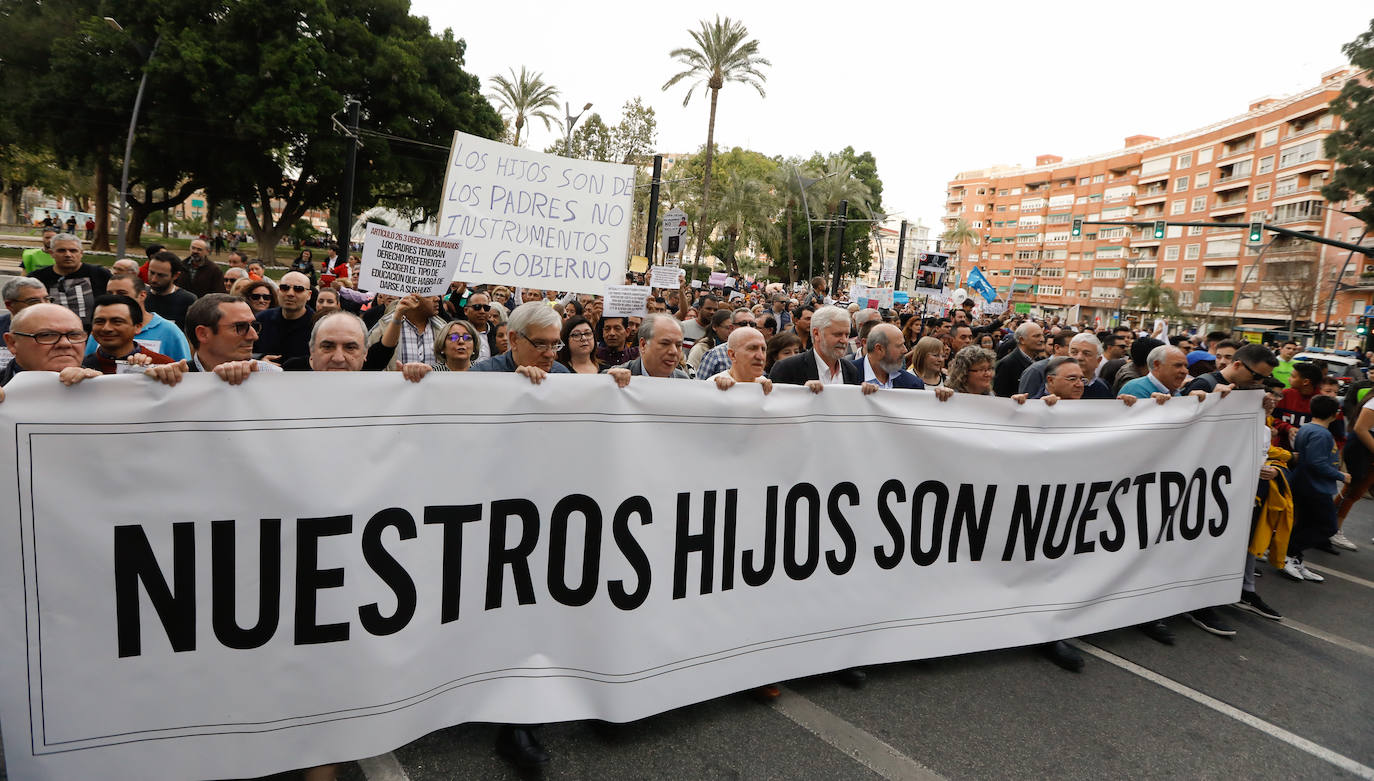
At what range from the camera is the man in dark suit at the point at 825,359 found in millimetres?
4723

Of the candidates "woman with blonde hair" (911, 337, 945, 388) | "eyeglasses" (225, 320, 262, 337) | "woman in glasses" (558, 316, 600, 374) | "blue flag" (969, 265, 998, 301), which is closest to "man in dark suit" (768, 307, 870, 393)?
"woman with blonde hair" (911, 337, 945, 388)

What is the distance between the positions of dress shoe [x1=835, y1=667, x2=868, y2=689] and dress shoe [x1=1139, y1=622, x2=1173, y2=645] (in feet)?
6.51

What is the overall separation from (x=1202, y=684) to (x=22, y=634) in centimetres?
477

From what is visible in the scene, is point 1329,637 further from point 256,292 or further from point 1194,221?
point 1194,221

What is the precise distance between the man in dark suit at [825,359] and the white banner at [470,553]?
1.02m

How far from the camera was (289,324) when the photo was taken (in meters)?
5.41

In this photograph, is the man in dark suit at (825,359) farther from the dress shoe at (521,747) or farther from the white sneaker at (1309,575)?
the white sneaker at (1309,575)

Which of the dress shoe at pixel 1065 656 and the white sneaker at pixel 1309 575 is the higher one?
the dress shoe at pixel 1065 656

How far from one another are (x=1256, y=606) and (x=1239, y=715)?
1781 millimetres

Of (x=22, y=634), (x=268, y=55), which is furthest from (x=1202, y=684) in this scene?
(x=268, y=55)

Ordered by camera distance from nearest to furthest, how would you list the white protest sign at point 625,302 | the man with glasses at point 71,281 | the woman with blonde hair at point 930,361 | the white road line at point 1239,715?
1. the white road line at point 1239,715
2. the woman with blonde hair at point 930,361
3. the man with glasses at point 71,281
4. the white protest sign at point 625,302

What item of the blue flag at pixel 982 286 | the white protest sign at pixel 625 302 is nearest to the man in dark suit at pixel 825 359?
the white protest sign at pixel 625 302

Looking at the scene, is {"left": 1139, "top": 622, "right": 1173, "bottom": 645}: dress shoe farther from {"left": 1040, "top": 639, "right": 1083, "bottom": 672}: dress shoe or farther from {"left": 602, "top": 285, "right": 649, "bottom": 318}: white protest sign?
{"left": 602, "top": 285, "right": 649, "bottom": 318}: white protest sign

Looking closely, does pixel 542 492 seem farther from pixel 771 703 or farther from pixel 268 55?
pixel 268 55
